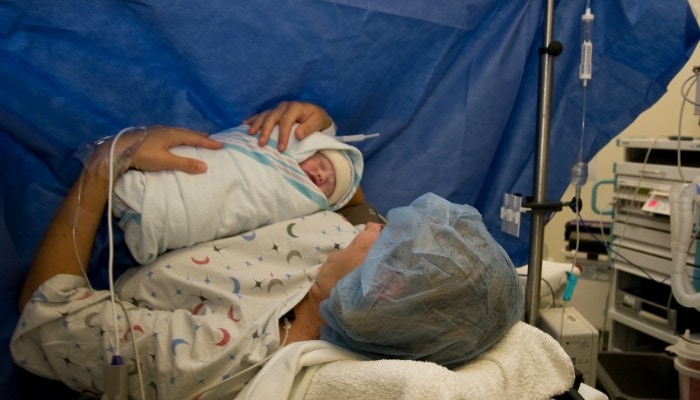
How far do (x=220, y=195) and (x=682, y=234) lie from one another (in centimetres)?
122

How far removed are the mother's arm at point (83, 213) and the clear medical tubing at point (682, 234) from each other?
1282 millimetres

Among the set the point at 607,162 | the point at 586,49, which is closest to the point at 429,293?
the point at 586,49

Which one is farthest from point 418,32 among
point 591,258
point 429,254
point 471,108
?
point 591,258

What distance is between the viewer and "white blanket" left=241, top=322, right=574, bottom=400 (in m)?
0.82

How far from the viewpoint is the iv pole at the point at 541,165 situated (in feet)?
4.22

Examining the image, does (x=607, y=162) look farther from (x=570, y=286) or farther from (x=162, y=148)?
(x=162, y=148)

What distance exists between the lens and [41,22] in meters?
0.94

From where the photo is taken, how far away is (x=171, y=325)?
3.29 feet

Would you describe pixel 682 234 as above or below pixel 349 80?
below

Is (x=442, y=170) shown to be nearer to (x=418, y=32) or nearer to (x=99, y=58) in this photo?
(x=418, y=32)

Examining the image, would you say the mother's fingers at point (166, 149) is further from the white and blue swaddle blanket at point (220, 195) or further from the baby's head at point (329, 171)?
the baby's head at point (329, 171)

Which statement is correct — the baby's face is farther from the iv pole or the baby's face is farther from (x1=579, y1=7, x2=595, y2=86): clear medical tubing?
(x1=579, y1=7, x2=595, y2=86): clear medical tubing

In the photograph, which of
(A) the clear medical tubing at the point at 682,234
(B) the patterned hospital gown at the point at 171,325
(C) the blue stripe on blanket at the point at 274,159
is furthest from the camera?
(A) the clear medical tubing at the point at 682,234

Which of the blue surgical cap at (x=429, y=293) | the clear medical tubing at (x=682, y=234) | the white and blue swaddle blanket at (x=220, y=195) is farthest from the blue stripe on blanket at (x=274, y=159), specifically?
the clear medical tubing at (x=682, y=234)
